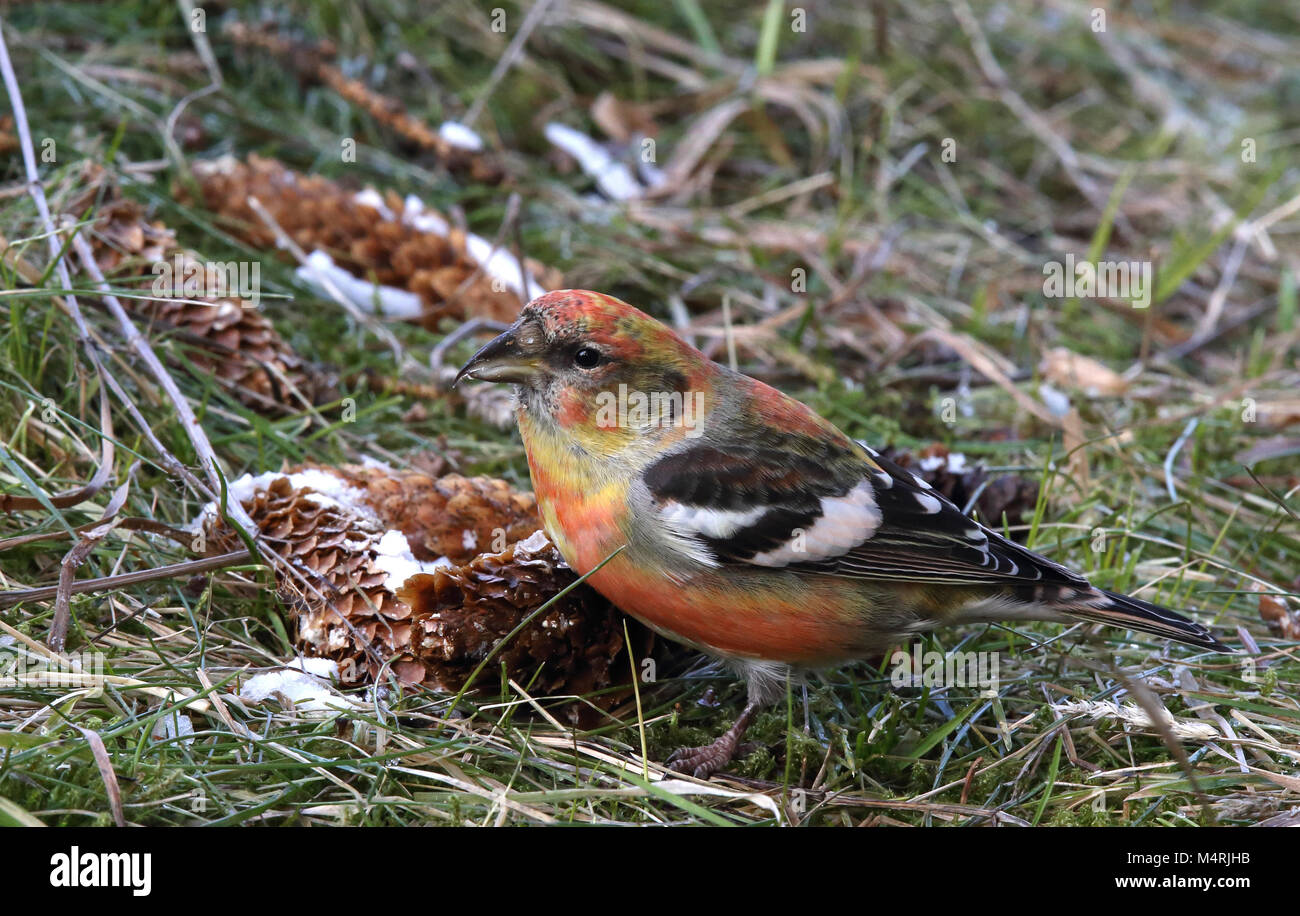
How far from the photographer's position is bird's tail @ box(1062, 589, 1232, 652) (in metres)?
2.76

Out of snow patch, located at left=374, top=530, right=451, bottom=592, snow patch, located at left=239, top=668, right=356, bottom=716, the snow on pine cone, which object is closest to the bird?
the snow on pine cone

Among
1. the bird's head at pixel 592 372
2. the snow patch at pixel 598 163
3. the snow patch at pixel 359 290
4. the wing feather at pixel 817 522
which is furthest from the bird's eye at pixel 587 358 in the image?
the snow patch at pixel 598 163

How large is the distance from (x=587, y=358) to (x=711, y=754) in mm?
1031

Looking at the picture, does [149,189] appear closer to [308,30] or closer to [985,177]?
[308,30]

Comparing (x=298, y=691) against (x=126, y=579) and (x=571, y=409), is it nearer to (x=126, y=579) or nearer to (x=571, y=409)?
(x=126, y=579)

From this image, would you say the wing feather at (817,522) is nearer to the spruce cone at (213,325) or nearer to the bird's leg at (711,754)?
the bird's leg at (711,754)

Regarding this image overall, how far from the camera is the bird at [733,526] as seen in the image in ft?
9.21

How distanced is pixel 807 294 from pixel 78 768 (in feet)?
11.4

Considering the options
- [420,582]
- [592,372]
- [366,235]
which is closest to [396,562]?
[420,582]

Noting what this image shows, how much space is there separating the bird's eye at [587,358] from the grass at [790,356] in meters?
0.81

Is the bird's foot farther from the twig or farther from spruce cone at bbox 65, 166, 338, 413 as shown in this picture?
spruce cone at bbox 65, 166, 338, 413

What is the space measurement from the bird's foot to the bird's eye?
37.3 inches

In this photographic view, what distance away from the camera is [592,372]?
302cm
